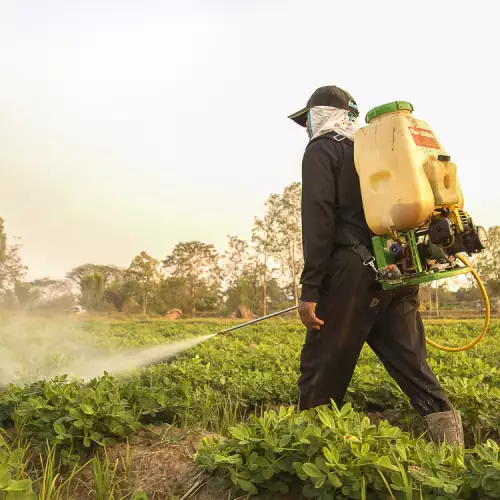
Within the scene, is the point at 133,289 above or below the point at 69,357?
above

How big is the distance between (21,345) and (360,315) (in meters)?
4.85

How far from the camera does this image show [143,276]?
3288cm

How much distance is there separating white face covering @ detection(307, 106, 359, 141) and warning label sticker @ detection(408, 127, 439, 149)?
0.52 metres

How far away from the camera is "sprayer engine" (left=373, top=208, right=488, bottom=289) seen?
8.75 feet

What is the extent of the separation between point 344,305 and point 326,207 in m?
0.56

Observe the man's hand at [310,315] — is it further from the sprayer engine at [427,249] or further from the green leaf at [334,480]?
the green leaf at [334,480]

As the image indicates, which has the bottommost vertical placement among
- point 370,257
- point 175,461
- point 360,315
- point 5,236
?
point 175,461

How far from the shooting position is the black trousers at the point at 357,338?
285 centimetres

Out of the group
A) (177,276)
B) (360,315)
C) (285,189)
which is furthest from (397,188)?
(177,276)

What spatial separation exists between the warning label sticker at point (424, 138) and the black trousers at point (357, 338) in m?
0.69

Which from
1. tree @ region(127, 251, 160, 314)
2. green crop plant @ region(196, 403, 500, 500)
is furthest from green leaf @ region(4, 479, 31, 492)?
tree @ region(127, 251, 160, 314)

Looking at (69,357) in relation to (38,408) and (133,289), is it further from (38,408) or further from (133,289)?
(133,289)

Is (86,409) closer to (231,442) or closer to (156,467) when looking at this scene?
(156,467)

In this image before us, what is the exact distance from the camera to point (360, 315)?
285 cm
